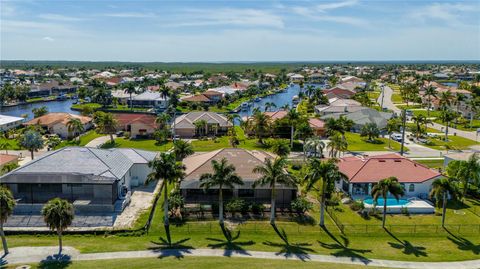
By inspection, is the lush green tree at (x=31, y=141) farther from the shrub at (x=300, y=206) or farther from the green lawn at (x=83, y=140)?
the shrub at (x=300, y=206)

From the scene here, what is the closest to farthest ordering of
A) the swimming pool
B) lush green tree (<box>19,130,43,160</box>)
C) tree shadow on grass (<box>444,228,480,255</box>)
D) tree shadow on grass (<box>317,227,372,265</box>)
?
tree shadow on grass (<box>317,227,372,265</box>) → tree shadow on grass (<box>444,228,480,255</box>) → the swimming pool → lush green tree (<box>19,130,43,160</box>)

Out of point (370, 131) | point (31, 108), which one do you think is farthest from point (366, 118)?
point (31, 108)

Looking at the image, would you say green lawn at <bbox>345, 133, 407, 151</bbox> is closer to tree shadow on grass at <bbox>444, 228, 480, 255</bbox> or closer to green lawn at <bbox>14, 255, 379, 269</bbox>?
tree shadow on grass at <bbox>444, 228, 480, 255</bbox>

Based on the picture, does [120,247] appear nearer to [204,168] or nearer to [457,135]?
[204,168]

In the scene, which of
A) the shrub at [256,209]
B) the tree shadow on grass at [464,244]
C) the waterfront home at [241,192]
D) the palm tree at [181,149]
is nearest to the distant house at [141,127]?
the palm tree at [181,149]

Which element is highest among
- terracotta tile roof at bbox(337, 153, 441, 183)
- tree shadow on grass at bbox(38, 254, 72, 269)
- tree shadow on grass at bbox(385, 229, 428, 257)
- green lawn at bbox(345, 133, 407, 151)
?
terracotta tile roof at bbox(337, 153, 441, 183)

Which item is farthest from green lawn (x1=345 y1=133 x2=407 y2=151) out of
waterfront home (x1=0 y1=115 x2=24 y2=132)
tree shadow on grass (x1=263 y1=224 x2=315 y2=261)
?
waterfront home (x1=0 y1=115 x2=24 y2=132)

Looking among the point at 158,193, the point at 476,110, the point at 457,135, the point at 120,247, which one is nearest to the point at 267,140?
the point at 158,193

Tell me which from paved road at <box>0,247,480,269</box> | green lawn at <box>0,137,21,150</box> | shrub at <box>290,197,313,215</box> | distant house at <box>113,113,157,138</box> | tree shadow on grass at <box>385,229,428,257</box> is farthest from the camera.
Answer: distant house at <box>113,113,157,138</box>
